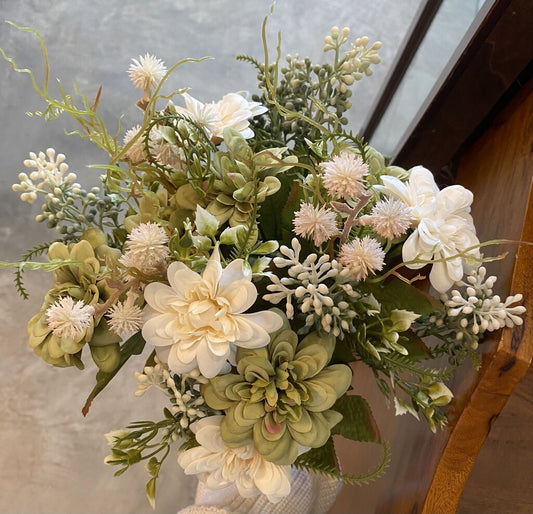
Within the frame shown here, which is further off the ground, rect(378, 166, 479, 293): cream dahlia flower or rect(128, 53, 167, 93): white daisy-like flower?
rect(128, 53, 167, 93): white daisy-like flower

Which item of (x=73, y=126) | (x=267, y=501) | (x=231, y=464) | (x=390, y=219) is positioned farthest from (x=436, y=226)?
(x=73, y=126)

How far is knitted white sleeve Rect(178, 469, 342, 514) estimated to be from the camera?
755 mm

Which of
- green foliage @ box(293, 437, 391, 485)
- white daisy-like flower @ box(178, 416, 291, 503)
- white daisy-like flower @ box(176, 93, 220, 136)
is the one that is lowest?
white daisy-like flower @ box(178, 416, 291, 503)

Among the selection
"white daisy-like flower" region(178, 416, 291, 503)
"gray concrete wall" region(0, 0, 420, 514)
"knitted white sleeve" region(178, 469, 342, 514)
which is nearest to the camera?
"white daisy-like flower" region(178, 416, 291, 503)

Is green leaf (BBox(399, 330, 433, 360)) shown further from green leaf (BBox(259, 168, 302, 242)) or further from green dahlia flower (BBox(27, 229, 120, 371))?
green dahlia flower (BBox(27, 229, 120, 371))

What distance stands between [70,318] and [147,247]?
91 mm

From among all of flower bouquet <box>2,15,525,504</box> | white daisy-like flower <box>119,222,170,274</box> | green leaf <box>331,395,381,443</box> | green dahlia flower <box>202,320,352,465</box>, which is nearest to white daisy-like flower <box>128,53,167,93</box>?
flower bouquet <box>2,15,525,504</box>

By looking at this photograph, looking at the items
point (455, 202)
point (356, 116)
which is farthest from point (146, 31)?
point (455, 202)

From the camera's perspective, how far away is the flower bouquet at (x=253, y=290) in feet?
1.46

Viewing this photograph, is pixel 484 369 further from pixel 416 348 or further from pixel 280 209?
pixel 280 209

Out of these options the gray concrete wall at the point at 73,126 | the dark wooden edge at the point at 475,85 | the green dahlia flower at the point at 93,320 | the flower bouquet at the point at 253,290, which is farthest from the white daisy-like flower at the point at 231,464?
the gray concrete wall at the point at 73,126

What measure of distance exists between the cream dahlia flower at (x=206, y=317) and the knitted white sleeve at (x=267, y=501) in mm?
382

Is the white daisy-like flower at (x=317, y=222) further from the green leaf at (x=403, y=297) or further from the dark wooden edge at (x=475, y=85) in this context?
the dark wooden edge at (x=475, y=85)

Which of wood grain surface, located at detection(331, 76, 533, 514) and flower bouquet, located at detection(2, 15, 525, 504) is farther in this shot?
wood grain surface, located at detection(331, 76, 533, 514)
